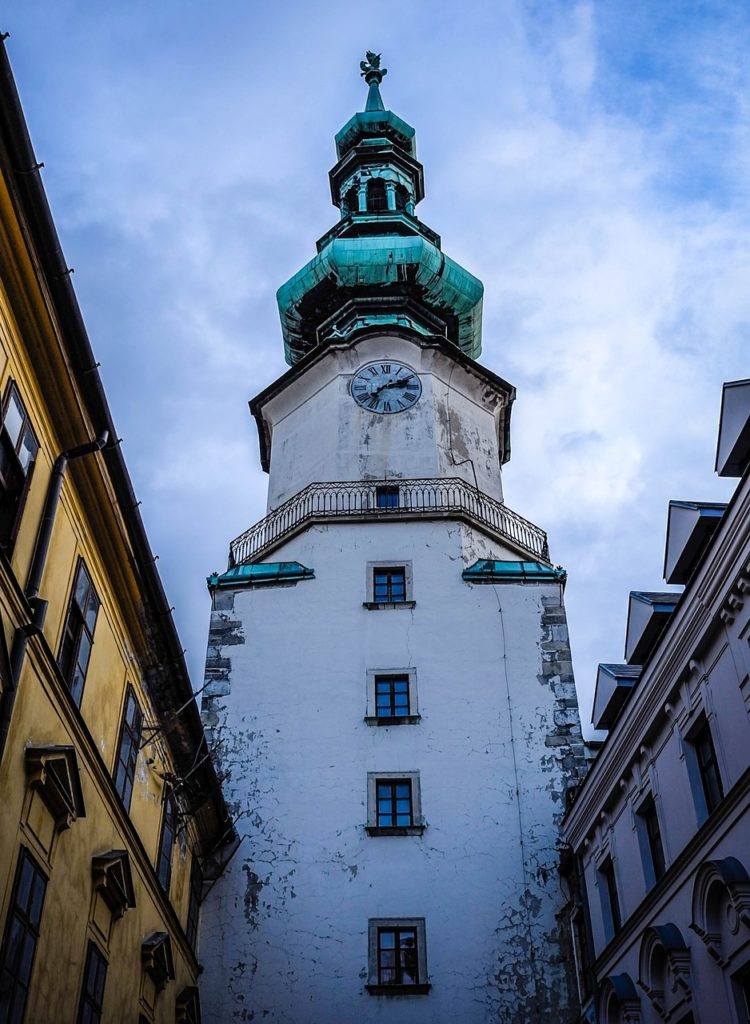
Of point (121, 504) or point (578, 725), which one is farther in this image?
point (578, 725)

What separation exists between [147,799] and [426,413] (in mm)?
15440

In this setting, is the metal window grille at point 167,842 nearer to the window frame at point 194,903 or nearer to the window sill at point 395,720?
the window frame at point 194,903

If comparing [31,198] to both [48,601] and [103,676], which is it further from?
[103,676]

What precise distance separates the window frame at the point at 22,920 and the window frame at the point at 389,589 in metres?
13.0

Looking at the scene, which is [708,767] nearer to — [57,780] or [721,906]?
[721,906]

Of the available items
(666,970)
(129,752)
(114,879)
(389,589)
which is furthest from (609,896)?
(389,589)

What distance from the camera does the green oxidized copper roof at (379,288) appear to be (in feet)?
110

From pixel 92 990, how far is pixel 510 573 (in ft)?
44.6

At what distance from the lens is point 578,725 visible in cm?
2117

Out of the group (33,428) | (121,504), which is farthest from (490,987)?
(33,428)

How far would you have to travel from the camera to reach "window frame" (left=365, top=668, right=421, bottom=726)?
21.2m

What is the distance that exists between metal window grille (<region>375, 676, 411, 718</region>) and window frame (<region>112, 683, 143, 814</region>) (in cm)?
768

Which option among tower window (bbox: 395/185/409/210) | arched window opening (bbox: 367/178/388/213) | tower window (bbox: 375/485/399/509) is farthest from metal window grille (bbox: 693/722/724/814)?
tower window (bbox: 395/185/409/210)

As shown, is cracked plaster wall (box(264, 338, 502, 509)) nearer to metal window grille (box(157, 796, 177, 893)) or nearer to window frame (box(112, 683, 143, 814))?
metal window grille (box(157, 796, 177, 893))
